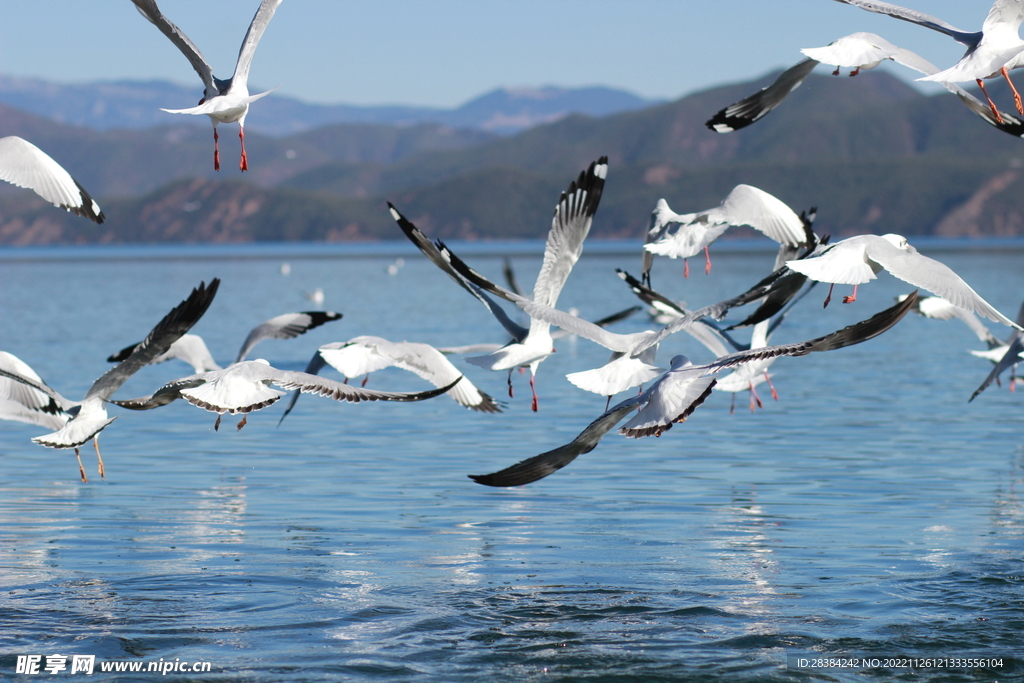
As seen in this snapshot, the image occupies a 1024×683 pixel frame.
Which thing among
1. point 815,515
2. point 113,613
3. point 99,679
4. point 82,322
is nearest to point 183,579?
point 113,613

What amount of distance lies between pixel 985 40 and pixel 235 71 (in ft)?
21.8

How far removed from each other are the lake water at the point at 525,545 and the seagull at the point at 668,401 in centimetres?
132

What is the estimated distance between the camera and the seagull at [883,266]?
9969mm

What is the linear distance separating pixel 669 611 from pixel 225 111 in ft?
19.1

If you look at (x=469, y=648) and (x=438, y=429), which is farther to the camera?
(x=438, y=429)

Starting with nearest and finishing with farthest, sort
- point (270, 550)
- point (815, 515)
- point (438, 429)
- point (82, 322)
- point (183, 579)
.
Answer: point (183, 579), point (270, 550), point (815, 515), point (438, 429), point (82, 322)

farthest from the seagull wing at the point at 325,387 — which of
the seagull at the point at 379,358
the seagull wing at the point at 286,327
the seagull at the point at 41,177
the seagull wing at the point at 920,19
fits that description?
the seagull wing at the point at 920,19

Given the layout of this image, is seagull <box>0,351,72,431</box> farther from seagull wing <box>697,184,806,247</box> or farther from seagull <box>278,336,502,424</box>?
seagull wing <box>697,184,806,247</box>

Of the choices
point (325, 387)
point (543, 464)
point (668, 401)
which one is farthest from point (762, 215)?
point (325, 387)

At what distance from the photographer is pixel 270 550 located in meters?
12.8

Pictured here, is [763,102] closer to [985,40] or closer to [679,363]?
[985,40]

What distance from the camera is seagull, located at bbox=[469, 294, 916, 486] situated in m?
9.11

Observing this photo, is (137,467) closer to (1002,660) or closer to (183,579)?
(183,579)

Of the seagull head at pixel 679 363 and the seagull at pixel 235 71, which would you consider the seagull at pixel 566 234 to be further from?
the seagull at pixel 235 71
